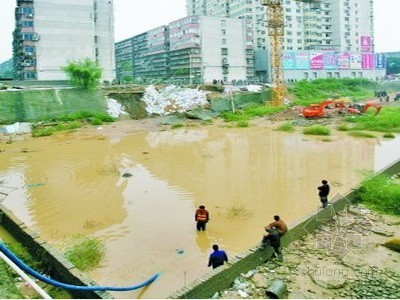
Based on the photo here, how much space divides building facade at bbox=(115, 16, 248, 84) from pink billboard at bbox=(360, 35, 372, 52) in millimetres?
30141

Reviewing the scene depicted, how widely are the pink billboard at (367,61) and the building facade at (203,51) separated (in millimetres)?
25972

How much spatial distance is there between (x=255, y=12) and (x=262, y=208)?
262 feet

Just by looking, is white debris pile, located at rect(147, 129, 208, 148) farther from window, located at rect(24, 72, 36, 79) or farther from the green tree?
window, located at rect(24, 72, 36, 79)

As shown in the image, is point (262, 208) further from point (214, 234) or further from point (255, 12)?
point (255, 12)

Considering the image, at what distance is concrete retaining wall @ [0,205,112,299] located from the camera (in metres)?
7.76

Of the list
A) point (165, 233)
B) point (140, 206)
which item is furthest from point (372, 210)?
point (140, 206)

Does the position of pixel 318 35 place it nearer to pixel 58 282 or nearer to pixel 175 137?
pixel 175 137

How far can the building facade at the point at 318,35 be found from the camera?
270ft

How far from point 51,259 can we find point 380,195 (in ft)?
32.8

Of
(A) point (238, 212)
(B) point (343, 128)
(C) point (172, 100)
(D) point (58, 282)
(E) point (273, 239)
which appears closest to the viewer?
(D) point (58, 282)

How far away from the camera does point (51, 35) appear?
57.0 meters

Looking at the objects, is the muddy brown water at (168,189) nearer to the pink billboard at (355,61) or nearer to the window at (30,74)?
the window at (30,74)

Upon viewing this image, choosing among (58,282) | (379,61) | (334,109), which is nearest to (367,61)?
(379,61)

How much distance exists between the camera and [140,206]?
14797mm
